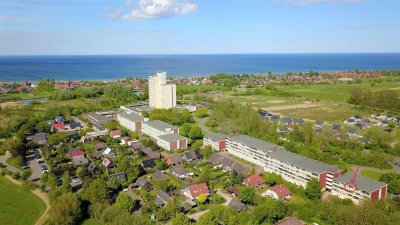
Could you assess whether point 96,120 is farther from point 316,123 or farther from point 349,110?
point 349,110

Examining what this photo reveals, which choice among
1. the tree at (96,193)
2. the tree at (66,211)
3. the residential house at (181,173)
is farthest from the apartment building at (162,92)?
the tree at (66,211)

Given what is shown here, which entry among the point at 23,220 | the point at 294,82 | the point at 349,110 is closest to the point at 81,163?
the point at 23,220

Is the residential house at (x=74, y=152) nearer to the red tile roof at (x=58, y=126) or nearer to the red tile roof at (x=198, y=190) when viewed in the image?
the red tile roof at (x=58, y=126)

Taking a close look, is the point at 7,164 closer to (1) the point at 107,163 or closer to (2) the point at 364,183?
(1) the point at 107,163

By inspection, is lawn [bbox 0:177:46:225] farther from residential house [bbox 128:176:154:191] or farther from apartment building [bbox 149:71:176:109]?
apartment building [bbox 149:71:176:109]

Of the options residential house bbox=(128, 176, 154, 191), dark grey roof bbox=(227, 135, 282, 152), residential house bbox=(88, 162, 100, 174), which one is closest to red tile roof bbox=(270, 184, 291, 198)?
dark grey roof bbox=(227, 135, 282, 152)

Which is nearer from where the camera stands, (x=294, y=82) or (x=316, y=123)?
(x=316, y=123)
